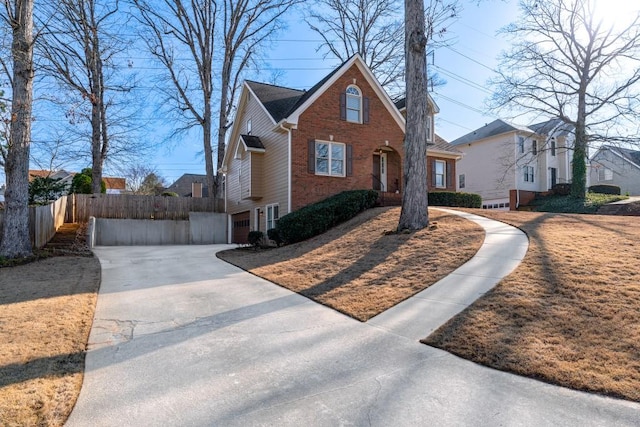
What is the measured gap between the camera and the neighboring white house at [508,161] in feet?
95.0

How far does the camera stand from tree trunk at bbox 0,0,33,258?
10.6 m

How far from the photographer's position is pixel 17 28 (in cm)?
1049

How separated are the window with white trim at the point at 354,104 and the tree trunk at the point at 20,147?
37.1 feet

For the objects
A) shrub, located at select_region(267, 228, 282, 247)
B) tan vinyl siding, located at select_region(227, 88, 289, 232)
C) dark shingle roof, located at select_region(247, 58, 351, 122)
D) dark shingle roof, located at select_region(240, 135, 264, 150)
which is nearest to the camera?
shrub, located at select_region(267, 228, 282, 247)

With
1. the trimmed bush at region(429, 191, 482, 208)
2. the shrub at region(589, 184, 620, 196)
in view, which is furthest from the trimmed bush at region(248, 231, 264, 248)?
the shrub at region(589, 184, 620, 196)

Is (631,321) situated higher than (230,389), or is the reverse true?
(631,321)

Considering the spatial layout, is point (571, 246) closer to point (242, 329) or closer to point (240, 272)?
point (242, 329)

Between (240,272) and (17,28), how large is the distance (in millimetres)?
8965

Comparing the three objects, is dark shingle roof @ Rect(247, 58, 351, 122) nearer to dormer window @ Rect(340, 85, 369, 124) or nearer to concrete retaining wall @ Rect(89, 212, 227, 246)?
dormer window @ Rect(340, 85, 369, 124)

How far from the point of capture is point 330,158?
16672mm

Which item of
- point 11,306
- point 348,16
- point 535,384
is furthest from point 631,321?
point 348,16

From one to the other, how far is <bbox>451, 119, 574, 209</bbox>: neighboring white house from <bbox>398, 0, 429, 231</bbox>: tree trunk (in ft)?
65.7

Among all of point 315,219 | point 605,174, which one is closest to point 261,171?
point 315,219

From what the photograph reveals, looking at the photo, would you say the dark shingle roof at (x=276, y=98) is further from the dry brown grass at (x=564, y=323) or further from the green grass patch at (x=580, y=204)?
the green grass patch at (x=580, y=204)
